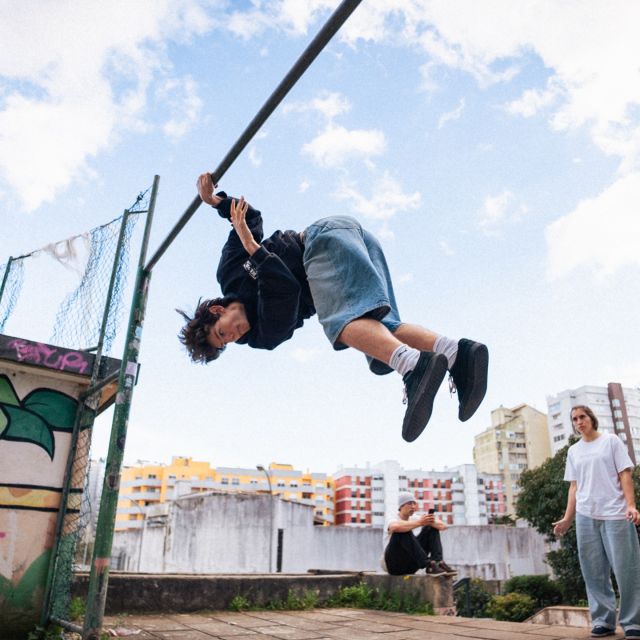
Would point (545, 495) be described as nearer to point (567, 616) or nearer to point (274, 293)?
point (567, 616)

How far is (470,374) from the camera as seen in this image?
97.0 inches

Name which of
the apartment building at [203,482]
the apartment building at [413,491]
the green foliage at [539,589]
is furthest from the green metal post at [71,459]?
the apartment building at [413,491]

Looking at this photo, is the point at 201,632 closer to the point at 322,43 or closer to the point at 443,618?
the point at 443,618

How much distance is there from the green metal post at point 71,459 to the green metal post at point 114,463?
1.65ft

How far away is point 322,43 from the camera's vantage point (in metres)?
2.23

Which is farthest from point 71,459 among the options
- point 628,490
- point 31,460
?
point 628,490

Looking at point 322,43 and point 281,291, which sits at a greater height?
point 322,43

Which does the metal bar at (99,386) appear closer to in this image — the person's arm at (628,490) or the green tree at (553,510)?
the person's arm at (628,490)

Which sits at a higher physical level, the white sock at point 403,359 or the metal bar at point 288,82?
the metal bar at point 288,82

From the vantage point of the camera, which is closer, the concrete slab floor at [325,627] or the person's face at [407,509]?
the concrete slab floor at [325,627]

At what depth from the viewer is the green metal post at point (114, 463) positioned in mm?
3545

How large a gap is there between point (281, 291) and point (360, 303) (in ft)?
1.66

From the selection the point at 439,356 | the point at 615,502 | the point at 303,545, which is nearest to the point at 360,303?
the point at 439,356

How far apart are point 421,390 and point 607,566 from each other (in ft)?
8.66
